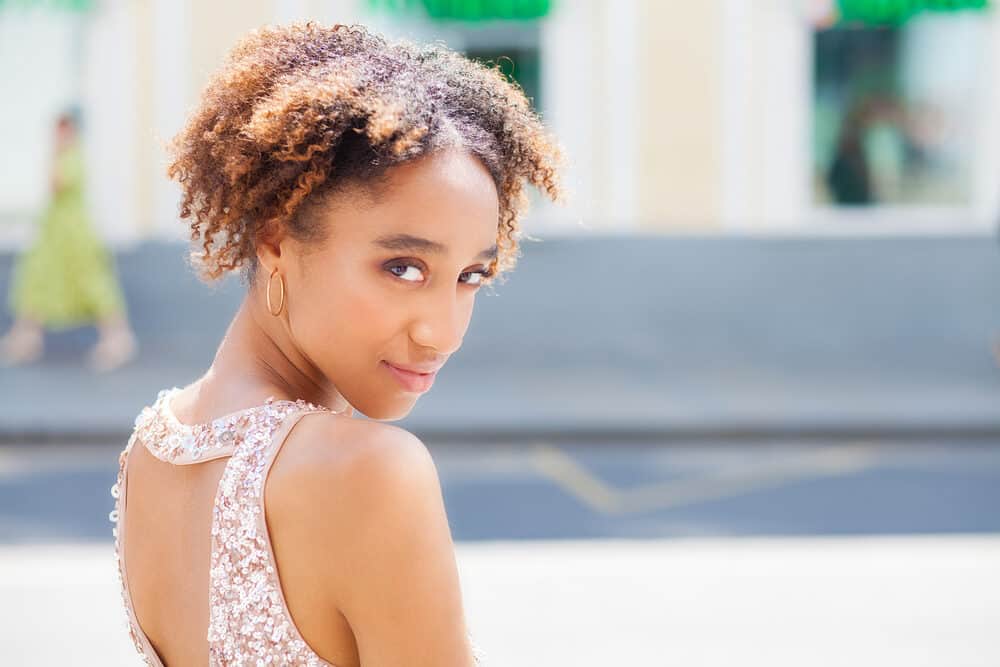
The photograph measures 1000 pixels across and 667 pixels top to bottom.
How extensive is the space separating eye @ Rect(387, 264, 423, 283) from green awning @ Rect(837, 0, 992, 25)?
Answer: 9647mm

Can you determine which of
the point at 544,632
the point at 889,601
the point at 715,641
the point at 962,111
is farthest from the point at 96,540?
the point at 962,111

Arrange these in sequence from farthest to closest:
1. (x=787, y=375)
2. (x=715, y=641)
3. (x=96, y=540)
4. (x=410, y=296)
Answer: (x=787, y=375) < (x=96, y=540) < (x=715, y=641) < (x=410, y=296)

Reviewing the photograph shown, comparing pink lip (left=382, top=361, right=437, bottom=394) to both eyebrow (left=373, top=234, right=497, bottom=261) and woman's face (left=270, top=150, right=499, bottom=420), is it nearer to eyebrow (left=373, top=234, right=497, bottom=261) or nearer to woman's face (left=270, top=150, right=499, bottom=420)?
woman's face (left=270, top=150, right=499, bottom=420)

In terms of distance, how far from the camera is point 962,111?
34.6 feet

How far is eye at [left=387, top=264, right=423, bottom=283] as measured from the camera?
3.74 ft

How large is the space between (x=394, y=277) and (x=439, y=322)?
0.07m

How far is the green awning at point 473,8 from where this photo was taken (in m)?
10.0

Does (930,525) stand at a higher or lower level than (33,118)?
lower

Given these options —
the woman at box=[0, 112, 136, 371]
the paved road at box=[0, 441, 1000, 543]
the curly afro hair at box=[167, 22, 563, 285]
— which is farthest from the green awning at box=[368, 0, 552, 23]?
the curly afro hair at box=[167, 22, 563, 285]

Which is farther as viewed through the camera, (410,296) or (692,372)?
(692,372)

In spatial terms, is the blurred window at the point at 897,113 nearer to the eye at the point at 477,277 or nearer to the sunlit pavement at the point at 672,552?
the sunlit pavement at the point at 672,552

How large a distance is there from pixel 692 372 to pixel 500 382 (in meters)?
1.55

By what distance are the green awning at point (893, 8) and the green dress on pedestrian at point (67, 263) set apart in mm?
6101

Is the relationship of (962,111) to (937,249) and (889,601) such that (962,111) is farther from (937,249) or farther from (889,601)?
(889,601)
